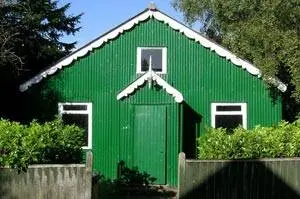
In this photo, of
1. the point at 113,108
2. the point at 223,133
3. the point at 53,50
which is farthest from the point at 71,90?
the point at 223,133

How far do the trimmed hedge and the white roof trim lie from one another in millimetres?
4330

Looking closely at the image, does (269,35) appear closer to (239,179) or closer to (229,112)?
(229,112)

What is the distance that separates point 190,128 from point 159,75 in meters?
2.14

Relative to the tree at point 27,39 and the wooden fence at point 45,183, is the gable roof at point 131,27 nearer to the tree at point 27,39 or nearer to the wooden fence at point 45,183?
the tree at point 27,39

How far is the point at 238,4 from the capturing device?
22188 millimetres

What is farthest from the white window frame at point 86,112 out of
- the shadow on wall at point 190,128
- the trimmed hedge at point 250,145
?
the trimmed hedge at point 250,145

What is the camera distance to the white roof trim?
A: 20359mm

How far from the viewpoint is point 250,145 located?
15875mm

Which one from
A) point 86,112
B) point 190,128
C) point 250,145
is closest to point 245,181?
point 250,145

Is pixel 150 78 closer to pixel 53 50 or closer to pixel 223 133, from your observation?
pixel 223 133

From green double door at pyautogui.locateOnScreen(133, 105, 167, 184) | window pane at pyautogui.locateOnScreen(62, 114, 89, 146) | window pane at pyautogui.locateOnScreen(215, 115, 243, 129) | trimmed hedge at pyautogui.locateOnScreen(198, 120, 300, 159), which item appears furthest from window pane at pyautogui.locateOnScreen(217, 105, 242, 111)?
trimmed hedge at pyautogui.locateOnScreen(198, 120, 300, 159)

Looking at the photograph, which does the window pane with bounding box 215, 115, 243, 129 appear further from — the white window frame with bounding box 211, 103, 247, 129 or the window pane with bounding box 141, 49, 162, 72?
the window pane with bounding box 141, 49, 162, 72

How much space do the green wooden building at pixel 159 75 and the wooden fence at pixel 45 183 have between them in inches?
303

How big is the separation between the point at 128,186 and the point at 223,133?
521 cm
